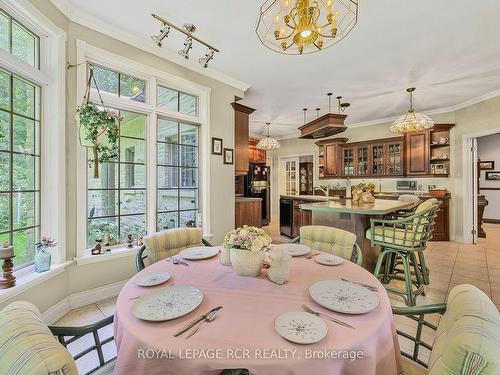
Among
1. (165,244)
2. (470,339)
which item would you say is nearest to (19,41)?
(165,244)

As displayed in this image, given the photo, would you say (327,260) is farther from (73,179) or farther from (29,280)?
(73,179)

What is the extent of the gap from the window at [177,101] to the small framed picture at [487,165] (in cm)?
846

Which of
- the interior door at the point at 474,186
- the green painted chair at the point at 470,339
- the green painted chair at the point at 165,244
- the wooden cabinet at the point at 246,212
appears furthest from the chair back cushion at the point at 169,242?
the interior door at the point at 474,186

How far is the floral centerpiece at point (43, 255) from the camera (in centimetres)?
216

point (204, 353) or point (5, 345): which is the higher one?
point (5, 345)

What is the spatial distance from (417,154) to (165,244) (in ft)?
19.0

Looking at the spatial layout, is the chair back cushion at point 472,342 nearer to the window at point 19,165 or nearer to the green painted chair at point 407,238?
the green painted chair at point 407,238

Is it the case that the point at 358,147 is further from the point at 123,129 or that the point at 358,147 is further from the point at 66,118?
the point at 66,118

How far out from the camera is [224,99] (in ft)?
12.6

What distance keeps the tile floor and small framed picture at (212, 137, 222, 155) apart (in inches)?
88.6

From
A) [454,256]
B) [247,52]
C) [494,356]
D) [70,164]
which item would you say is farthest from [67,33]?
[454,256]

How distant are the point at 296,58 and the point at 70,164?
9.41 ft

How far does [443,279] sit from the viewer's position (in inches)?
128

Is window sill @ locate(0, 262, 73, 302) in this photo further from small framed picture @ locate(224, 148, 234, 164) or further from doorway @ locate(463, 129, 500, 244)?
doorway @ locate(463, 129, 500, 244)
